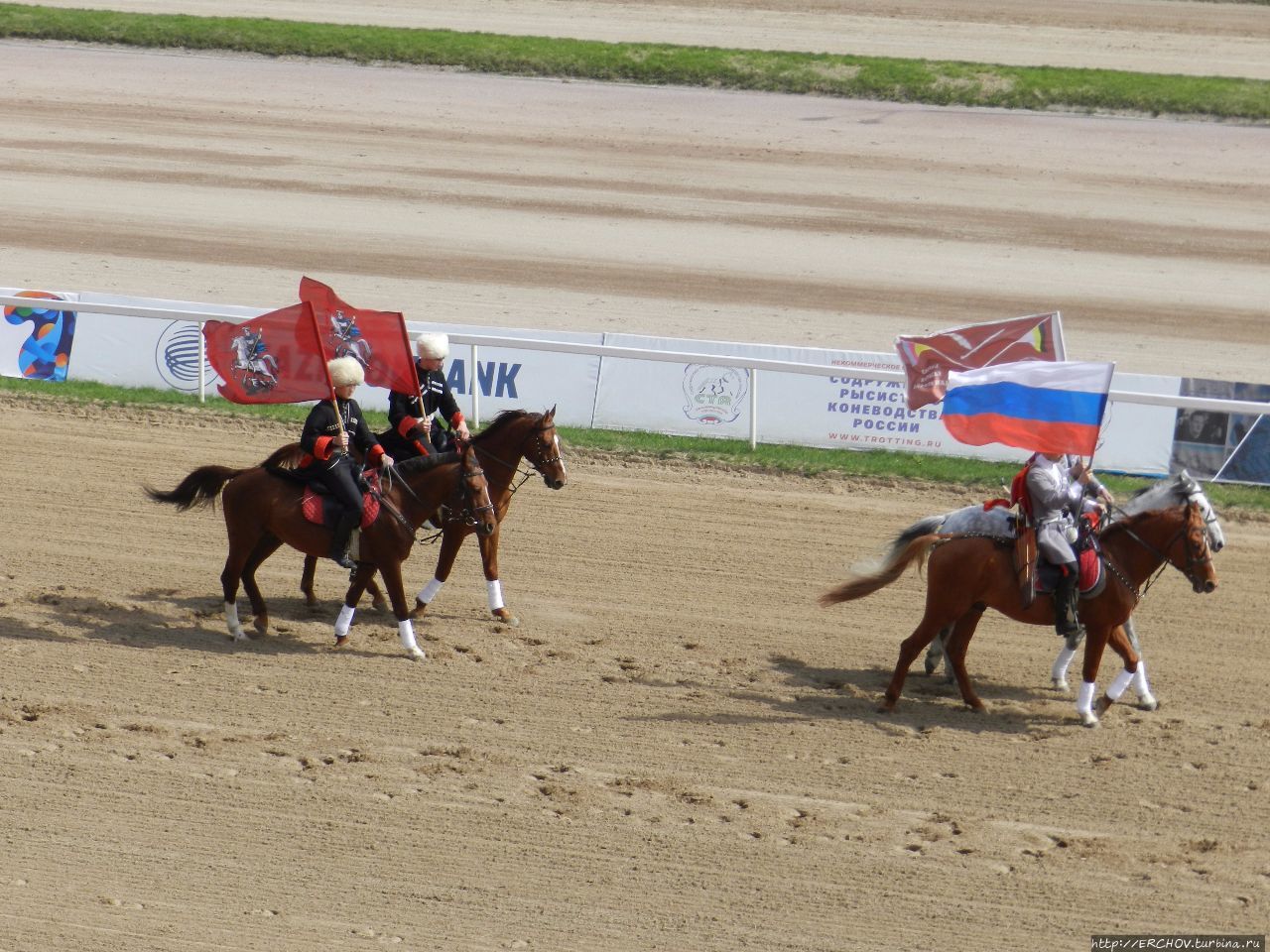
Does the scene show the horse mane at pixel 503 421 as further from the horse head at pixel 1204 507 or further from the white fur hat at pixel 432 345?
the horse head at pixel 1204 507

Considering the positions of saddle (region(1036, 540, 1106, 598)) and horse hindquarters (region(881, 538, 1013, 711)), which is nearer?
saddle (region(1036, 540, 1106, 598))

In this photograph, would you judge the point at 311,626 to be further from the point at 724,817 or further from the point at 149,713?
the point at 724,817

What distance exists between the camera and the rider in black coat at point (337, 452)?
434 inches

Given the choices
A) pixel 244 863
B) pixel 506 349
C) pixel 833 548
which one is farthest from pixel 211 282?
pixel 244 863

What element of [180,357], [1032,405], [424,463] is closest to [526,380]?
[180,357]

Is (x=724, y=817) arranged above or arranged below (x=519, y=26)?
below

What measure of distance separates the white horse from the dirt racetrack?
17 cm

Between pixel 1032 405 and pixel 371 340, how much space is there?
16.5 feet

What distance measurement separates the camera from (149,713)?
10.4 meters

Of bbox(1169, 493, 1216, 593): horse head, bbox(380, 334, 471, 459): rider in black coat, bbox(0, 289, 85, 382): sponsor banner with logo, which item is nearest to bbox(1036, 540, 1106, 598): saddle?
bbox(1169, 493, 1216, 593): horse head

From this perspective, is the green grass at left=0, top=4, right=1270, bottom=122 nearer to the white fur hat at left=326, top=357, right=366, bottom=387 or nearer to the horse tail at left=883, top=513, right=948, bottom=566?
the horse tail at left=883, top=513, right=948, bottom=566

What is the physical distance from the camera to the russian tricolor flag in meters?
10.2

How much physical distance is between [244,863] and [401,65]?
21.0m

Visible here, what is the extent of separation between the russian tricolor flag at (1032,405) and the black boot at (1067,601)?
0.83 meters
